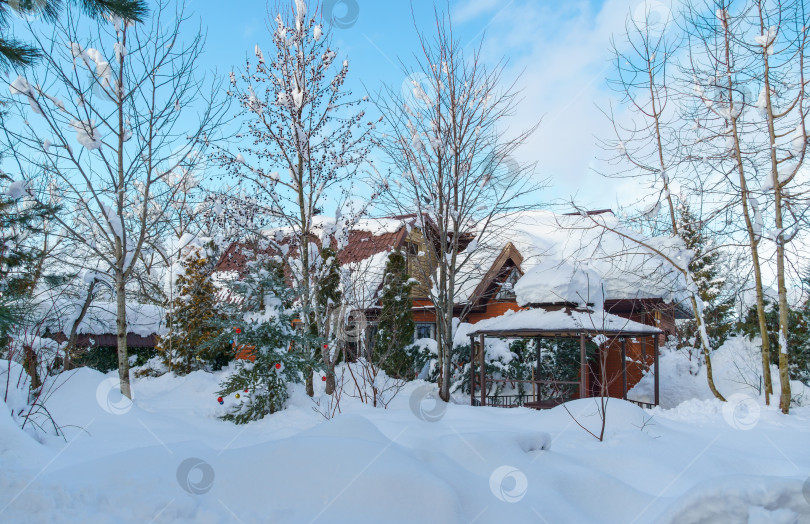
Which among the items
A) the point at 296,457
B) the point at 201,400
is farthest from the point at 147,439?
the point at 201,400

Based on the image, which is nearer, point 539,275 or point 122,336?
point 122,336

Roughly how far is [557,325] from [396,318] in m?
4.97

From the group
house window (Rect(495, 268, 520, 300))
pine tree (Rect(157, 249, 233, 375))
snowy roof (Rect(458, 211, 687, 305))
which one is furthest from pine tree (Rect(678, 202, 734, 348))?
pine tree (Rect(157, 249, 233, 375))

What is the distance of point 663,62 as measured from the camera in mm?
12031

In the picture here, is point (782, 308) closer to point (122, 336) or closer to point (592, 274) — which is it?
point (592, 274)

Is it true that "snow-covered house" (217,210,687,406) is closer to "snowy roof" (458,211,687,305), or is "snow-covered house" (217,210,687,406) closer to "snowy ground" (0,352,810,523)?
"snowy roof" (458,211,687,305)

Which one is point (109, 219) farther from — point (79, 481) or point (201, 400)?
point (79, 481)

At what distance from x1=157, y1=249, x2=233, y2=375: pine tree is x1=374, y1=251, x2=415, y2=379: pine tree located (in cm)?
443

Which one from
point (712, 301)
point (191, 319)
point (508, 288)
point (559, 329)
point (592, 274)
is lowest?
point (712, 301)

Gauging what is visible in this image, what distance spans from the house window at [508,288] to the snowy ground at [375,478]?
11342 millimetres

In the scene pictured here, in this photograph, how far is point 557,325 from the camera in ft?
36.9

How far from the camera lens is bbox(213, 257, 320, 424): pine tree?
8477 mm

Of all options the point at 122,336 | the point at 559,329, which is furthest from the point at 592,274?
the point at 122,336

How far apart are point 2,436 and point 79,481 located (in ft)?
2.61
